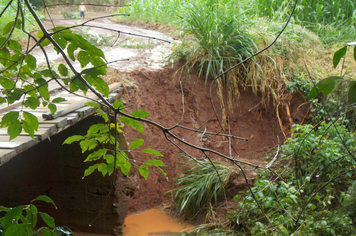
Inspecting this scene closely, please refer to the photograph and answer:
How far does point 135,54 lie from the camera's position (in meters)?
5.91

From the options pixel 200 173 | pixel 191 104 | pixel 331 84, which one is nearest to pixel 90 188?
pixel 200 173

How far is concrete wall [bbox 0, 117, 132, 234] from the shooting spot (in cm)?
371

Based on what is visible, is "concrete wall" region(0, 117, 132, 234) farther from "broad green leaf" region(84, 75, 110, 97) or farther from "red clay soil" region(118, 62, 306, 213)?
"broad green leaf" region(84, 75, 110, 97)

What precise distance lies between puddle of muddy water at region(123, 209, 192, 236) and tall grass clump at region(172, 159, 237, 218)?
19cm

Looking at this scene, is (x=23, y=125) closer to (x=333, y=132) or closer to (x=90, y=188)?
(x=90, y=188)

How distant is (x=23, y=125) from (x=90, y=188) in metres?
2.84

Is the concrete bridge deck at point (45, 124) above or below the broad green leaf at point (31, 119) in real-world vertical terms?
below

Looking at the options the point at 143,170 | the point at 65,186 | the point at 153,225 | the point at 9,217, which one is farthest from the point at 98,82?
the point at 153,225

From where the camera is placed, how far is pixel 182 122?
5.33m

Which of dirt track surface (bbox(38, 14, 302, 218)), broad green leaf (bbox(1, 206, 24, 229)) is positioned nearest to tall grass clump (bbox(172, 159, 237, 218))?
dirt track surface (bbox(38, 14, 302, 218))

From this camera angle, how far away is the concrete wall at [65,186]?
371 cm

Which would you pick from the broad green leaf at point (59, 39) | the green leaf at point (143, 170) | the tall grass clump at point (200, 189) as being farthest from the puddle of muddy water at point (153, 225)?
the broad green leaf at point (59, 39)

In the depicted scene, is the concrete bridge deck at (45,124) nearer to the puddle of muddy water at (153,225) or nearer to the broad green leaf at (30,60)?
the broad green leaf at (30,60)

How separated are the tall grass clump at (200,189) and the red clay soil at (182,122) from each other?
1.37 ft
